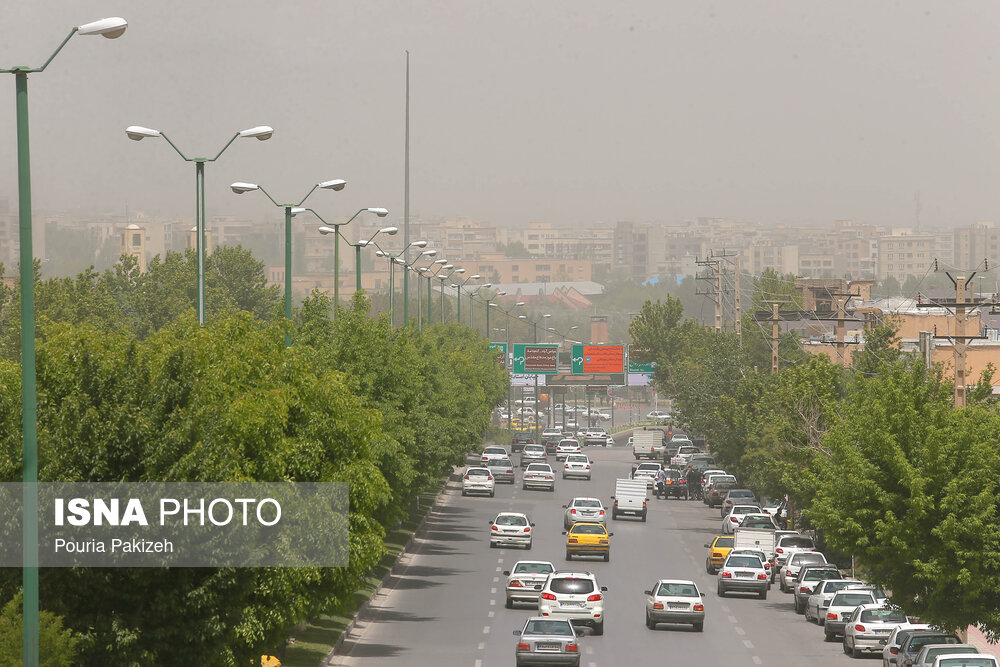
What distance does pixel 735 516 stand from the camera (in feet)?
201

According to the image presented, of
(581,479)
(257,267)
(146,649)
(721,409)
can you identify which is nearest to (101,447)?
(146,649)

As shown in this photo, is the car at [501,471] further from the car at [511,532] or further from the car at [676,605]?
the car at [676,605]

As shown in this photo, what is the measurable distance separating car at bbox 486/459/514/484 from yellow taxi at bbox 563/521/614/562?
3167 cm

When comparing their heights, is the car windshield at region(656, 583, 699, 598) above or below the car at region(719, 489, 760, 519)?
above

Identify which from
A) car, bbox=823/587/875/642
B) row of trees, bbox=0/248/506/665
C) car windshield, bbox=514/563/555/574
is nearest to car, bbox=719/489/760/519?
car windshield, bbox=514/563/555/574

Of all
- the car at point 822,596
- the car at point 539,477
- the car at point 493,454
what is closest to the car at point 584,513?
the car at point 822,596

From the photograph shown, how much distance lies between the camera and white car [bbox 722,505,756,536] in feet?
200

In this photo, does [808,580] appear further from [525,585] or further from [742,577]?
[525,585]

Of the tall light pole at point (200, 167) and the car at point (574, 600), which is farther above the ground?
the tall light pole at point (200, 167)

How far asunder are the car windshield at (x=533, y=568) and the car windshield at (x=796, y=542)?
13454 mm

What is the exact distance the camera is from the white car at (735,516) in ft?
200

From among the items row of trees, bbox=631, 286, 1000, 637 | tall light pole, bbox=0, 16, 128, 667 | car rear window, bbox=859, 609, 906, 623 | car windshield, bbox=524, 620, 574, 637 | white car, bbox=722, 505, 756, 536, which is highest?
tall light pole, bbox=0, 16, 128, 667

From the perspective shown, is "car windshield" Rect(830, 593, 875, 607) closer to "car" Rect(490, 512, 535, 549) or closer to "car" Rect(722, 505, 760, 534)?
"car" Rect(490, 512, 535, 549)

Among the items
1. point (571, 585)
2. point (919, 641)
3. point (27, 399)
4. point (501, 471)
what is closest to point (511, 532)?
point (571, 585)
